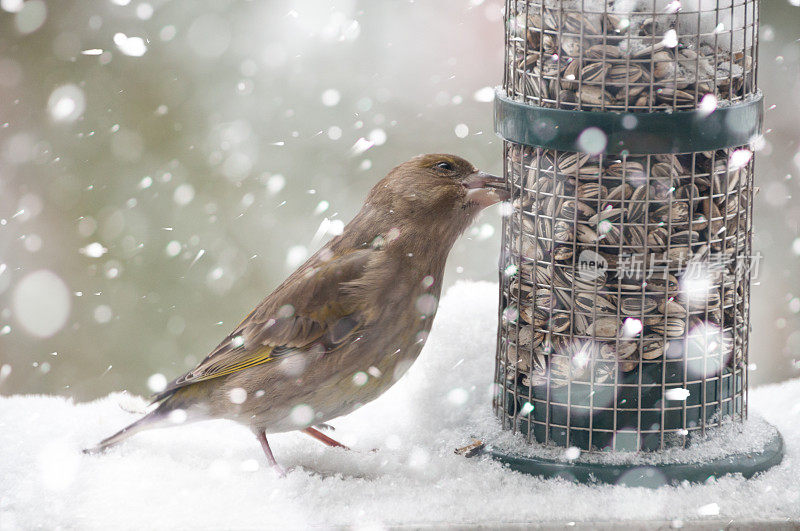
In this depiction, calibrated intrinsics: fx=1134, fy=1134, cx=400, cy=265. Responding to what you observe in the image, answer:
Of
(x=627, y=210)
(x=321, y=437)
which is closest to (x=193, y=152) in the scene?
(x=321, y=437)

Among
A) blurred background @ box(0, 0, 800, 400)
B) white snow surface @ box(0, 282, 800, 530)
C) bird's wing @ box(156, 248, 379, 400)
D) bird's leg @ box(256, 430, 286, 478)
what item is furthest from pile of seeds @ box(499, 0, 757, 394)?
blurred background @ box(0, 0, 800, 400)

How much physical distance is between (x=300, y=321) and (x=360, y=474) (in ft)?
2.01

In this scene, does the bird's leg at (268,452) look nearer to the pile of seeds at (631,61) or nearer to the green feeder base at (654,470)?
the green feeder base at (654,470)

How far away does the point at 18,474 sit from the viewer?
4090 mm

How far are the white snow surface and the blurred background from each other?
2.11 meters

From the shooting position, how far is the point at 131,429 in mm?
4227

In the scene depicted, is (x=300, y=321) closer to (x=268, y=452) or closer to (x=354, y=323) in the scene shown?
(x=354, y=323)

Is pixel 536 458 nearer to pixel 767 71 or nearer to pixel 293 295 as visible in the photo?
pixel 293 295

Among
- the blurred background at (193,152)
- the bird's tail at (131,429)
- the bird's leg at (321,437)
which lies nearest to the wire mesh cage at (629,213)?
the bird's leg at (321,437)

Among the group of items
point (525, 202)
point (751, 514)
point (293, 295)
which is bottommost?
point (751, 514)

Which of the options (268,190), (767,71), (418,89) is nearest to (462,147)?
(418,89)

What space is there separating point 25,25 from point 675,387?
4308mm

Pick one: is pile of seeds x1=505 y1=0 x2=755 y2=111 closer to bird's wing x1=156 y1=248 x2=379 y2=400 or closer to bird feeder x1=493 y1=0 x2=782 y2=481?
bird feeder x1=493 y1=0 x2=782 y2=481

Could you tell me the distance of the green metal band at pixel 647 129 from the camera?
3.73 metres
